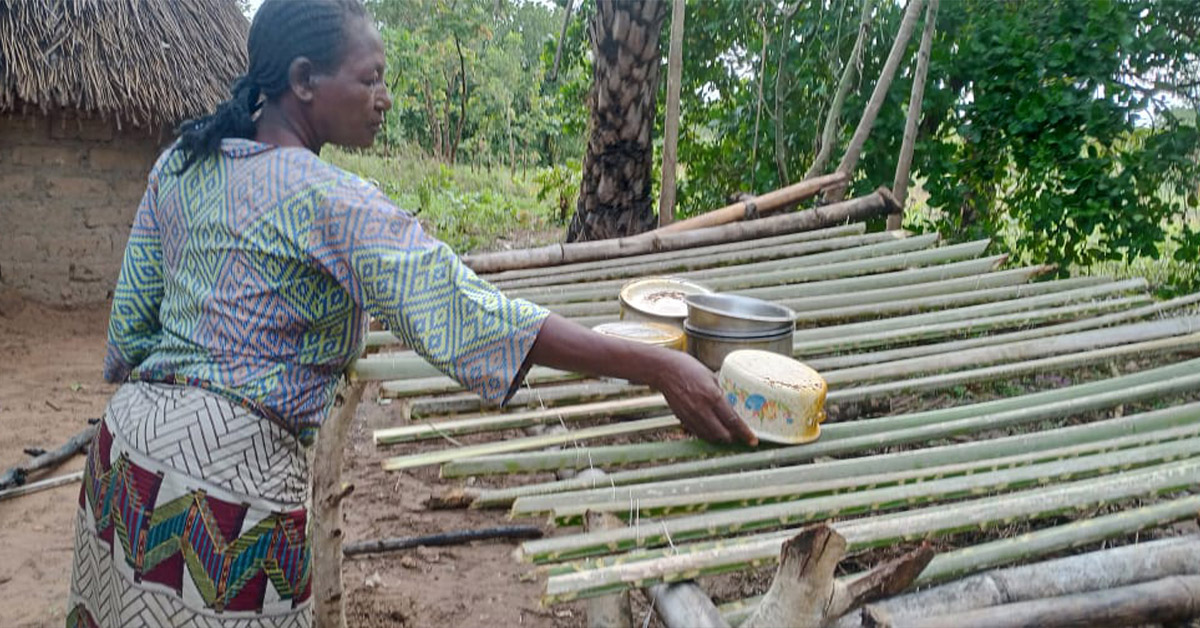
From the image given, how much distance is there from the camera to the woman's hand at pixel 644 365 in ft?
4.76

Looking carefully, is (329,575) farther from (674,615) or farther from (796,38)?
(796,38)

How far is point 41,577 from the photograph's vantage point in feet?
11.4

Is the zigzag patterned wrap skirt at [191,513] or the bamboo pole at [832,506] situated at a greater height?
the bamboo pole at [832,506]

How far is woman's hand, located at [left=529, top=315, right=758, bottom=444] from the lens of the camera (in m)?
1.45

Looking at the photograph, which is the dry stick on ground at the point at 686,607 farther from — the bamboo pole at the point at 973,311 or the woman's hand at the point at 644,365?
the bamboo pole at the point at 973,311

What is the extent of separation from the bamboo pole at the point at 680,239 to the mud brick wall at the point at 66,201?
4.70 metres

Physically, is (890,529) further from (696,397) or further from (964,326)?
(964,326)

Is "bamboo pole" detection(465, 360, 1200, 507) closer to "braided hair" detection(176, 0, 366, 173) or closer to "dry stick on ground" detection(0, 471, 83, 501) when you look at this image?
"braided hair" detection(176, 0, 366, 173)

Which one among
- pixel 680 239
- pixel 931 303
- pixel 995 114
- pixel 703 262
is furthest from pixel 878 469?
pixel 995 114

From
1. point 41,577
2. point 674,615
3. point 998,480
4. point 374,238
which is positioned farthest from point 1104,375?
point 41,577

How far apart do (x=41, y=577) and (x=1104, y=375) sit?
3865mm

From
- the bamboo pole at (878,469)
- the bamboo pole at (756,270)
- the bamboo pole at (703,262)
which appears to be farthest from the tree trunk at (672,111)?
the bamboo pole at (878,469)

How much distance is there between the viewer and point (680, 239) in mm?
3383

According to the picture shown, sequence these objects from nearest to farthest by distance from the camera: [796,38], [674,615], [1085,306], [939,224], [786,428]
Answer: [674,615] → [786,428] → [1085,306] → [939,224] → [796,38]
